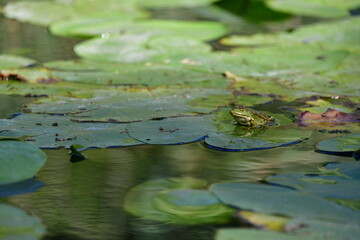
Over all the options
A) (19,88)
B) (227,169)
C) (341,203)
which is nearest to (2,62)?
(19,88)

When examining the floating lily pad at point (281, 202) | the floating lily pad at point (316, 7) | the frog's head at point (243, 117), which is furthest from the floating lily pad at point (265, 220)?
the floating lily pad at point (316, 7)

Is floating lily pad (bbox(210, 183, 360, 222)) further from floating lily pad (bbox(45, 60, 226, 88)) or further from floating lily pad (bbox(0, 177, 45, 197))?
floating lily pad (bbox(45, 60, 226, 88))

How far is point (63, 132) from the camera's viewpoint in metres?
1.78

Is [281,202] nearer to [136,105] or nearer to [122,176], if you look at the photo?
[122,176]

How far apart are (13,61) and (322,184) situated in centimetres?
191

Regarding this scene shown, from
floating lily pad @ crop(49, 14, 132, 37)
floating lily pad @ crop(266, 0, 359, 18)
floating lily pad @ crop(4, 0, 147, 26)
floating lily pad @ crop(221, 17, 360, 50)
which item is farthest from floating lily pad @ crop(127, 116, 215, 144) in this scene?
floating lily pad @ crop(266, 0, 359, 18)

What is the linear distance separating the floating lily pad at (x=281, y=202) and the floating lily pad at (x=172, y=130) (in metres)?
0.43

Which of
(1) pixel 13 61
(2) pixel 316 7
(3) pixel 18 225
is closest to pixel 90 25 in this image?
(1) pixel 13 61

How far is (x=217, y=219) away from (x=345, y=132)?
81 centimetres

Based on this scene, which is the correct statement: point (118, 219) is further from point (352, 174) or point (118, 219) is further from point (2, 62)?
point (2, 62)

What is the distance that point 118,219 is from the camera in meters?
1.23

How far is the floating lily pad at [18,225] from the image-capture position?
109 cm

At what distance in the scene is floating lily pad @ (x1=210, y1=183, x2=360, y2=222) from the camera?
115 centimetres

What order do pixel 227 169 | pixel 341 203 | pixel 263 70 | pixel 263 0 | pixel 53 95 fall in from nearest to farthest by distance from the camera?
pixel 341 203
pixel 227 169
pixel 53 95
pixel 263 70
pixel 263 0
